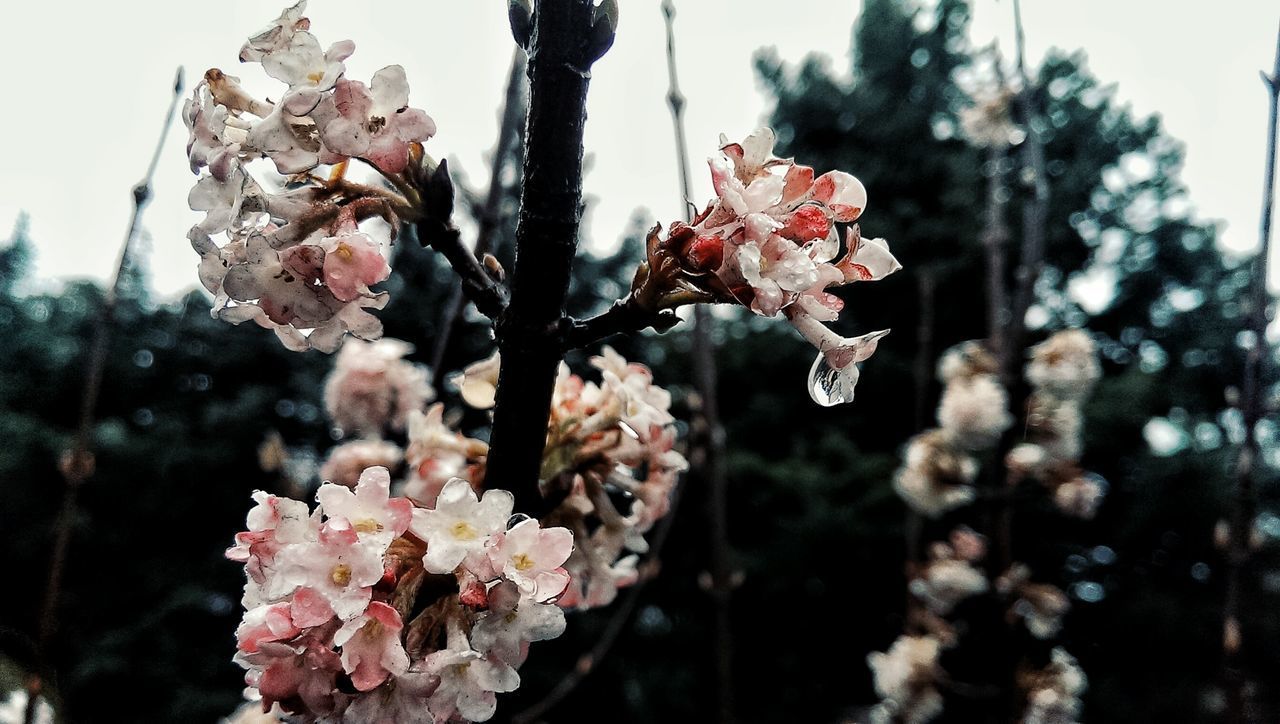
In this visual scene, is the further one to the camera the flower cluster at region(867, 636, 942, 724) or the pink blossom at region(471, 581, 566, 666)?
the flower cluster at region(867, 636, 942, 724)

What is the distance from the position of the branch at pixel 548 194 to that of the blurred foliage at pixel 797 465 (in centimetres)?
779

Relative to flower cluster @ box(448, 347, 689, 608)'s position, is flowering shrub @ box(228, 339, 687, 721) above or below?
below

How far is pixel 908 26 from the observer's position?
14.7 meters

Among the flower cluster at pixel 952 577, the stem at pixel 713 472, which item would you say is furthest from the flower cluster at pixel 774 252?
the flower cluster at pixel 952 577

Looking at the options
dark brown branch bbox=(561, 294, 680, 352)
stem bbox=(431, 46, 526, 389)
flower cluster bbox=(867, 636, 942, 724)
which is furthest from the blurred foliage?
dark brown branch bbox=(561, 294, 680, 352)

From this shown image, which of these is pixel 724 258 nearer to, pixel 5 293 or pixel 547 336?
pixel 547 336

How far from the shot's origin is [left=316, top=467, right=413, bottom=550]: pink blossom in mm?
497

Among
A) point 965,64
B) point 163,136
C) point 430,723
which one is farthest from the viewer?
point 965,64

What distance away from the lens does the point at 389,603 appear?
499 mm

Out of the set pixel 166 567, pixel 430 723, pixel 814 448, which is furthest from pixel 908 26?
pixel 430 723

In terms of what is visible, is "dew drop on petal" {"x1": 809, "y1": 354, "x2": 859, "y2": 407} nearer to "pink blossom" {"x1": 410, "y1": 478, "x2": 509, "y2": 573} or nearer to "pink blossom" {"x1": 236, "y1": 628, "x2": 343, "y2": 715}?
"pink blossom" {"x1": 410, "y1": 478, "x2": 509, "y2": 573}

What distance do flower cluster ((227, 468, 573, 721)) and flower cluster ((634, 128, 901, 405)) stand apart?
0.19 m

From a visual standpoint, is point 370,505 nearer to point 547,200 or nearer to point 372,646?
point 372,646

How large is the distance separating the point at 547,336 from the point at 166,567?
12.4m
